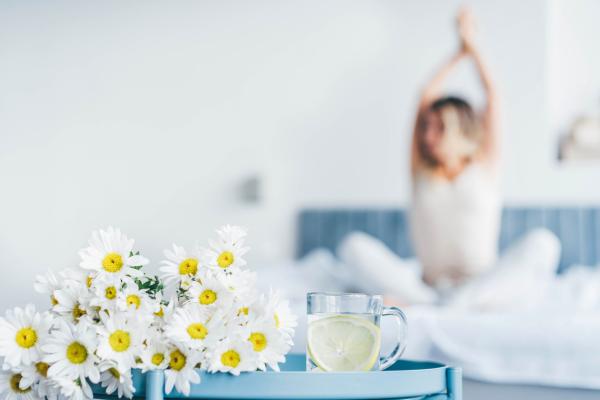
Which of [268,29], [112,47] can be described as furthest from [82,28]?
[268,29]

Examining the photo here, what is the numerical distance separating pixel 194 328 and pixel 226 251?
0.36ft

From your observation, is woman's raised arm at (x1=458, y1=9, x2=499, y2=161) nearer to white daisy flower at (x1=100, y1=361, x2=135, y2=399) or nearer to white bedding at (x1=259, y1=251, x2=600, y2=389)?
white bedding at (x1=259, y1=251, x2=600, y2=389)

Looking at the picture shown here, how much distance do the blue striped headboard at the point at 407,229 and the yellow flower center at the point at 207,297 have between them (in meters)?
3.26

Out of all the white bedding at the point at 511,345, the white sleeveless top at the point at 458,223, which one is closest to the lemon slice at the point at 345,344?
the white bedding at the point at 511,345

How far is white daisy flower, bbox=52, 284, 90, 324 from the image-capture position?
94cm

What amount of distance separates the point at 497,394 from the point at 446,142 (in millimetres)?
1161

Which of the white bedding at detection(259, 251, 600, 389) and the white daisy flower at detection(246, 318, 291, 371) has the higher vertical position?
Result: the white daisy flower at detection(246, 318, 291, 371)

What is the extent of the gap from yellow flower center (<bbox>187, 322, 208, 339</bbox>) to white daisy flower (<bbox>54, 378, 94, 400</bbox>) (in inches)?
4.6

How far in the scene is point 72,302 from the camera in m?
0.95

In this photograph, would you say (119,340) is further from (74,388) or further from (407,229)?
(407,229)

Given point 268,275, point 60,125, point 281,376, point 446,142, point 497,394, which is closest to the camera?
point 281,376

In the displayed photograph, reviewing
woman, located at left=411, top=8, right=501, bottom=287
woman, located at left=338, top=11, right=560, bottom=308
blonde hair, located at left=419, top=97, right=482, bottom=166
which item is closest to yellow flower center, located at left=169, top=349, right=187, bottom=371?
woman, located at left=338, top=11, right=560, bottom=308

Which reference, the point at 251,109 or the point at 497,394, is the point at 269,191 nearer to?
the point at 251,109

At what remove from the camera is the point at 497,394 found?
1951mm
